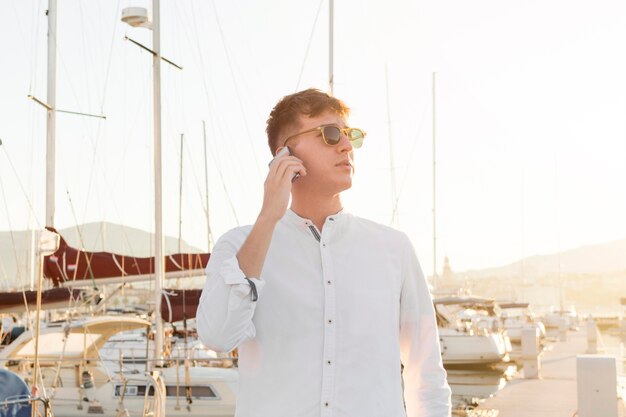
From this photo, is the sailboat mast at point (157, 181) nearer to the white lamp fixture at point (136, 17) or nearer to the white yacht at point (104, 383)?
the white lamp fixture at point (136, 17)

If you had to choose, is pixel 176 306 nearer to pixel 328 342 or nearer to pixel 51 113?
pixel 51 113

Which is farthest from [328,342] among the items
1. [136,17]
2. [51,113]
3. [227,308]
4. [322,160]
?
[51,113]

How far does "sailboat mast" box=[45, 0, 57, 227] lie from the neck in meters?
15.9

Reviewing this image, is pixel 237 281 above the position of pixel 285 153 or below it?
below

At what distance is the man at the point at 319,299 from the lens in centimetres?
220

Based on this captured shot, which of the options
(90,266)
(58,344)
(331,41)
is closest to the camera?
(90,266)

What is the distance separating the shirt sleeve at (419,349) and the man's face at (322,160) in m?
0.31

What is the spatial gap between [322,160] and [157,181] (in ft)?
43.2

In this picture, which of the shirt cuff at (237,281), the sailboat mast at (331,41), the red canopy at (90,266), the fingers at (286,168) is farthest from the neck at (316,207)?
the sailboat mast at (331,41)

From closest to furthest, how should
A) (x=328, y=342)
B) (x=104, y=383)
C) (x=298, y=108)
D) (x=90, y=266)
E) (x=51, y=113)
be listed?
(x=328, y=342)
(x=298, y=108)
(x=90, y=266)
(x=104, y=383)
(x=51, y=113)

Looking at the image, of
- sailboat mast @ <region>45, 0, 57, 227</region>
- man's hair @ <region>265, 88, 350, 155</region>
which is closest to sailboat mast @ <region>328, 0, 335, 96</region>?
sailboat mast @ <region>45, 0, 57, 227</region>

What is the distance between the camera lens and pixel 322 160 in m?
2.43

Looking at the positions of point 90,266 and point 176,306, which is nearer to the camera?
point 176,306

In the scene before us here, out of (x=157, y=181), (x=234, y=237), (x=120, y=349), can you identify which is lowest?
(x=120, y=349)
